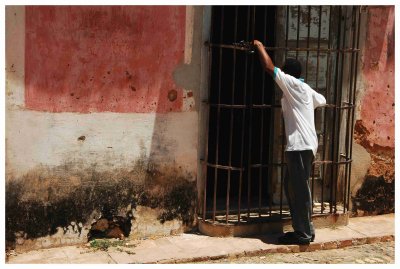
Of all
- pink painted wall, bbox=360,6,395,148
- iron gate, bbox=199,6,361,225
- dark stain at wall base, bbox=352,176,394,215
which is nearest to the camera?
iron gate, bbox=199,6,361,225

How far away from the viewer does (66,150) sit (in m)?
5.35

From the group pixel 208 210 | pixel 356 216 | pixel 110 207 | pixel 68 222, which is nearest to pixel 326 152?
pixel 356 216

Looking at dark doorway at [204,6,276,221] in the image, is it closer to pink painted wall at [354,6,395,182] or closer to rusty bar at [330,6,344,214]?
rusty bar at [330,6,344,214]

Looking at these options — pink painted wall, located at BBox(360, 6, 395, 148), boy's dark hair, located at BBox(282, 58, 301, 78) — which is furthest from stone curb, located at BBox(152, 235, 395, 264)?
boy's dark hair, located at BBox(282, 58, 301, 78)

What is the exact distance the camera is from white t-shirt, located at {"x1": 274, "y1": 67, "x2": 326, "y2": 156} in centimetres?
537

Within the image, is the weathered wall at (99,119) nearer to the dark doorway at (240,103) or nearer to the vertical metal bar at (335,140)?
the dark doorway at (240,103)

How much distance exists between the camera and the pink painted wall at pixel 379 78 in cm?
638

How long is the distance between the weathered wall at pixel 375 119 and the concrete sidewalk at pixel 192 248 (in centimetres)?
57

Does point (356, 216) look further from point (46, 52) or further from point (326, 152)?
point (46, 52)

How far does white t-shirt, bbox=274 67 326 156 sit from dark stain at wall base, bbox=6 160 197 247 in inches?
42.4

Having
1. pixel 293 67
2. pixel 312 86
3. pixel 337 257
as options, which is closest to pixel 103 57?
pixel 293 67

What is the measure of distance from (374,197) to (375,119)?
83 cm

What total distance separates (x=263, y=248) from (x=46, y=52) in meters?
2.49

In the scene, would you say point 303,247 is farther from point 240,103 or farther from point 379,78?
point 379,78
